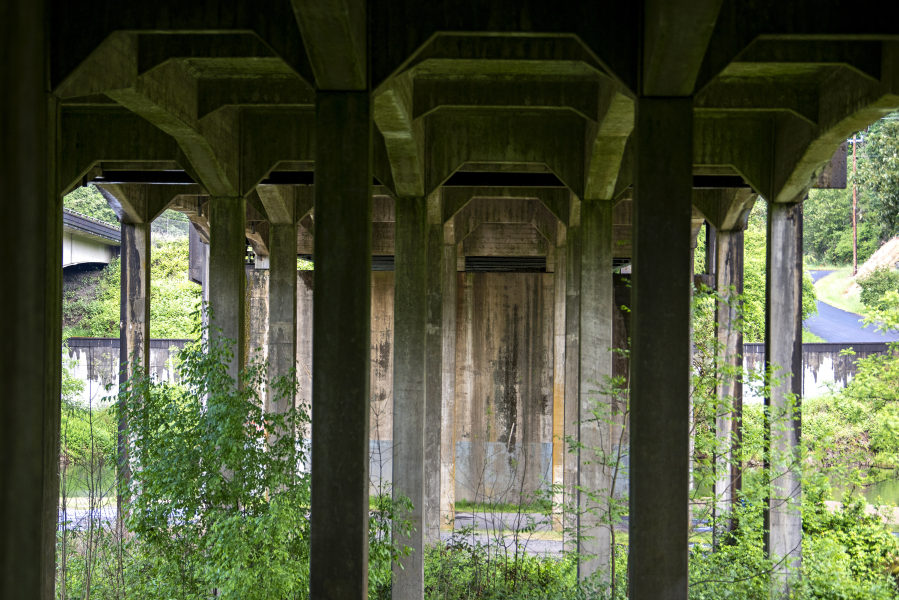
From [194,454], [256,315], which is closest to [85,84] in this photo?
[194,454]

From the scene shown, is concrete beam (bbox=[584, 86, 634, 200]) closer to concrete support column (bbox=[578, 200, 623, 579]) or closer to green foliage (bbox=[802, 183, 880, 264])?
Answer: concrete support column (bbox=[578, 200, 623, 579])

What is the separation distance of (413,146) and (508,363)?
14.8m

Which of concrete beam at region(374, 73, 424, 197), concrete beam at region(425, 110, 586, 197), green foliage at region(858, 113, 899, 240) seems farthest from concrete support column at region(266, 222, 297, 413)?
green foliage at region(858, 113, 899, 240)

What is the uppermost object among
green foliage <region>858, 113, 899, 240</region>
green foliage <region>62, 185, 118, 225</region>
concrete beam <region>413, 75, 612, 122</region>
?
green foliage <region>62, 185, 118, 225</region>

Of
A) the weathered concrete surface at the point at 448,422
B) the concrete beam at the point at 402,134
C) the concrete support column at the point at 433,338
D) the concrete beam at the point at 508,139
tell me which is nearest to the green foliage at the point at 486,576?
the concrete support column at the point at 433,338

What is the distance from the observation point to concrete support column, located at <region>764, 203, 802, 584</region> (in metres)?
13.1

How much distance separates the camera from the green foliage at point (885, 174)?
25.0m

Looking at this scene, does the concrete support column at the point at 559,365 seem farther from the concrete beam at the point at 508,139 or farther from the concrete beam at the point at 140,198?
the concrete beam at the point at 140,198

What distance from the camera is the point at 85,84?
810 centimetres

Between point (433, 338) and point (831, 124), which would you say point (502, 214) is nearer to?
point (433, 338)

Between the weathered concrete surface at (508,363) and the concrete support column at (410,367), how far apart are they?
11547 millimetres

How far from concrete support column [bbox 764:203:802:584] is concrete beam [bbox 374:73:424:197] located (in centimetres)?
643

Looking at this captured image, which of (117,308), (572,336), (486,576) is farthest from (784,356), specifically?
(117,308)

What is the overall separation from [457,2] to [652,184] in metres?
2.66
